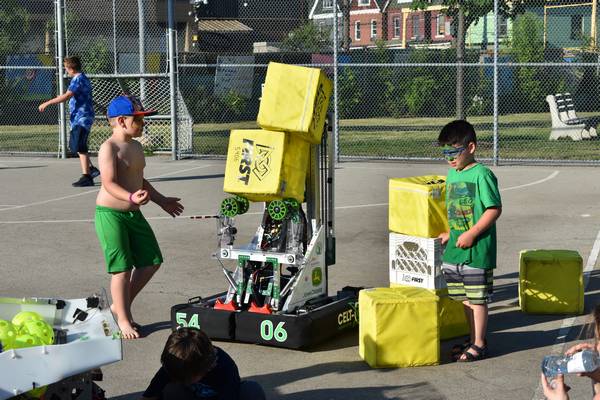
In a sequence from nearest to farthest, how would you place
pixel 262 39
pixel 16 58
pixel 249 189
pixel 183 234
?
pixel 249 189, pixel 183 234, pixel 16 58, pixel 262 39

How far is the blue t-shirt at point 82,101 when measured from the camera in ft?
57.3

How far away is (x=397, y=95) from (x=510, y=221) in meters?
24.6

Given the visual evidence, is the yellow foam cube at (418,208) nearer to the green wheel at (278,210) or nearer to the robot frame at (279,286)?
the robot frame at (279,286)

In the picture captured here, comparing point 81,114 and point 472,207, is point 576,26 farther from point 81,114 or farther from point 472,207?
point 472,207

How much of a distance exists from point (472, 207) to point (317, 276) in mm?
1319

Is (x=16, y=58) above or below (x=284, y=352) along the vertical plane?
above

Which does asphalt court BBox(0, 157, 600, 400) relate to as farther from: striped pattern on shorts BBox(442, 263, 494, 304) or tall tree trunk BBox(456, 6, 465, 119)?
tall tree trunk BBox(456, 6, 465, 119)

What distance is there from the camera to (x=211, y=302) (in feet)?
27.8

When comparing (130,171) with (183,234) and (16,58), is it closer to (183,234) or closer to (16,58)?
(183,234)

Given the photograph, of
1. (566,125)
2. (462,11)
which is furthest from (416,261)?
(566,125)

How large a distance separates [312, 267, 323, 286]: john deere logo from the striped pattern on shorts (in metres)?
1.03

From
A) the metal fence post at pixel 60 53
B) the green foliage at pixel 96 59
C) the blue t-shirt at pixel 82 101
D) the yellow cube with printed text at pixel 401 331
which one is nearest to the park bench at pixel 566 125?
the metal fence post at pixel 60 53

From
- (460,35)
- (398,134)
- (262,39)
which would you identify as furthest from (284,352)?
(262,39)

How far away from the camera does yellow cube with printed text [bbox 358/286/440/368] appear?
7.52 metres
